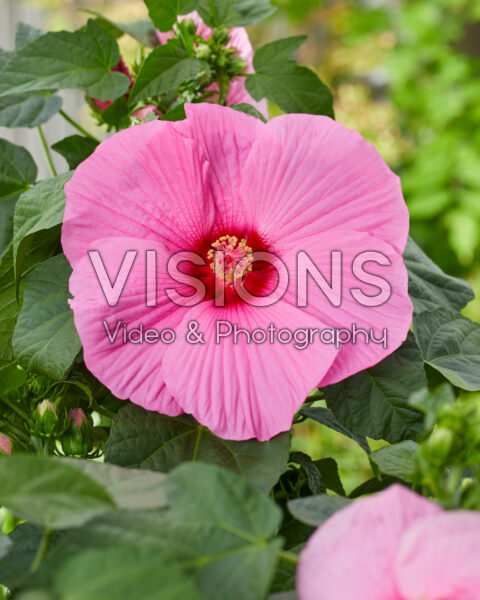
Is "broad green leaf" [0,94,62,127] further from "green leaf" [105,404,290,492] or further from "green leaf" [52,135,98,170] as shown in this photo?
"green leaf" [105,404,290,492]

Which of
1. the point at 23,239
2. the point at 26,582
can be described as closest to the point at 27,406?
the point at 23,239

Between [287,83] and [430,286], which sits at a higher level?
[287,83]

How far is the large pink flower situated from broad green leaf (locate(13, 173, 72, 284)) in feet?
0.13

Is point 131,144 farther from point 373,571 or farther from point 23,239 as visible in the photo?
point 373,571

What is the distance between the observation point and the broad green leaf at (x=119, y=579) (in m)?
0.18

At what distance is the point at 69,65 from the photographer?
0.46 m

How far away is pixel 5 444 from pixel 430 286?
0.29 metres

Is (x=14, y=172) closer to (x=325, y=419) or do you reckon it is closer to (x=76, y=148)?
(x=76, y=148)

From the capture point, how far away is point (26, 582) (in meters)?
0.21

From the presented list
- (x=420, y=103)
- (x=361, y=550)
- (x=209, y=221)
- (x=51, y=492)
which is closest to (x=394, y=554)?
(x=361, y=550)

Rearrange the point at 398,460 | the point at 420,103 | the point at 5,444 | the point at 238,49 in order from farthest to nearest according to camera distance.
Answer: the point at 420,103 → the point at 238,49 → the point at 5,444 → the point at 398,460

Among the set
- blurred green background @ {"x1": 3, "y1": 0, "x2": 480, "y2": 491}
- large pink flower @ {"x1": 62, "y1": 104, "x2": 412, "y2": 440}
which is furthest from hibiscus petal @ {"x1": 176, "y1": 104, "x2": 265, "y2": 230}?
blurred green background @ {"x1": 3, "y1": 0, "x2": 480, "y2": 491}

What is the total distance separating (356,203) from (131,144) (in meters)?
0.12

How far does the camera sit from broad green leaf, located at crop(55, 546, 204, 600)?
18 cm
